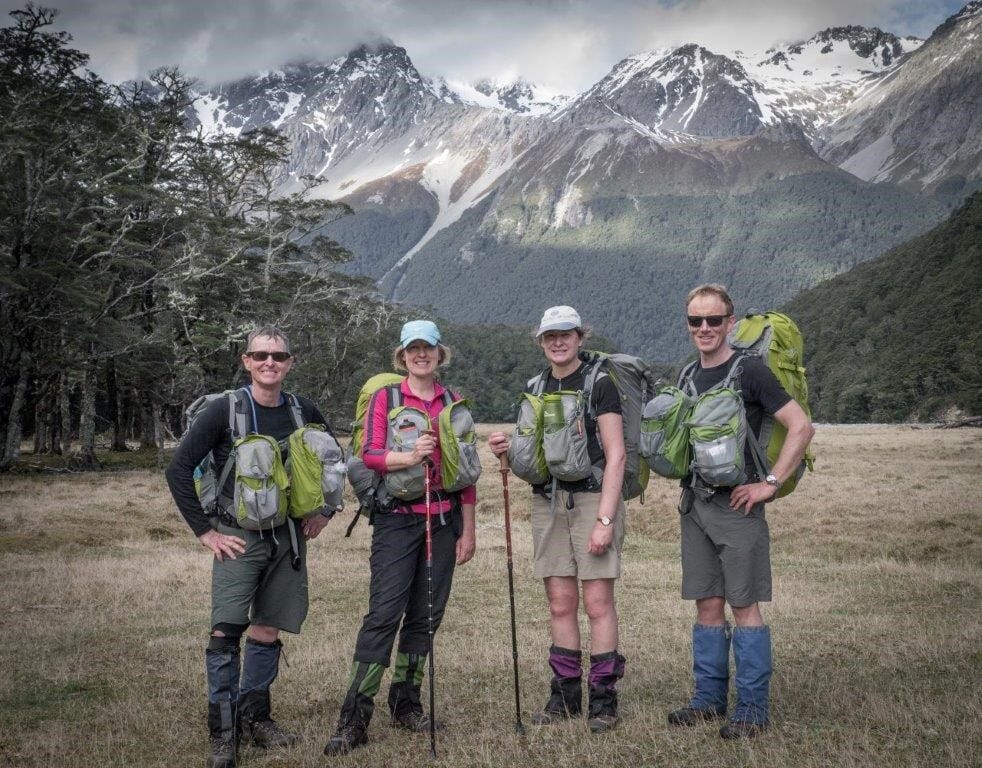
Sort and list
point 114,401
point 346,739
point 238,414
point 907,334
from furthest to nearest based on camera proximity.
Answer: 1. point 907,334
2. point 114,401
3. point 238,414
4. point 346,739

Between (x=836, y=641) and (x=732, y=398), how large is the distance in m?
3.89

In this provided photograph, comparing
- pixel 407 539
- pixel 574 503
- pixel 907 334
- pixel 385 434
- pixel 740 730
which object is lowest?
pixel 740 730

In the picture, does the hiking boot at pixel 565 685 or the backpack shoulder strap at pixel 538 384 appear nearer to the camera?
the hiking boot at pixel 565 685

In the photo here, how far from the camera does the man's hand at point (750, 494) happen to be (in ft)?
16.9

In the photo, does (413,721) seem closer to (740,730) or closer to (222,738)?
(222,738)

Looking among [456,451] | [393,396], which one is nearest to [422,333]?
[393,396]

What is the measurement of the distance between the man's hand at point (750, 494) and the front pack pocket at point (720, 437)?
0.18ft

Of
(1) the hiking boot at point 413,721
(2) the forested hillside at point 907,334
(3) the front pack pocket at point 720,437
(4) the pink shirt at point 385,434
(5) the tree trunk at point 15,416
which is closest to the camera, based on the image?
(3) the front pack pocket at point 720,437

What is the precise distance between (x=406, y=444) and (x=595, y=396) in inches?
48.7

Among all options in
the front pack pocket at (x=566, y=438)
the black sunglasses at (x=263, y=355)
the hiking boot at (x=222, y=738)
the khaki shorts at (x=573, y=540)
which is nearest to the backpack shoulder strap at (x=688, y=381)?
the front pack pocket at (x=566, y=438)

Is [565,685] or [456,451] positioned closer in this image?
[456,451]

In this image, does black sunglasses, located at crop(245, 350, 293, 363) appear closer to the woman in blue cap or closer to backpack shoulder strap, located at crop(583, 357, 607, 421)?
the woman in blue cap

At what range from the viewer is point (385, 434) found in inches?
217

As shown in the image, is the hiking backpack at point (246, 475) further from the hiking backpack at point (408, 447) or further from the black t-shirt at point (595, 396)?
the black t-shirt at point (595, 396)
